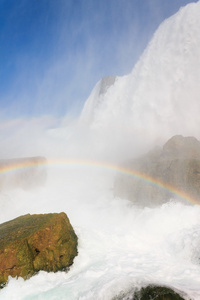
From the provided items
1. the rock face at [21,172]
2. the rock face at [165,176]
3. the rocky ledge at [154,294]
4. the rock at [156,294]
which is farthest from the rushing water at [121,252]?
the rock face at [21,172]

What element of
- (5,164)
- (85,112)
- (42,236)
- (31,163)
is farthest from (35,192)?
(85,112)

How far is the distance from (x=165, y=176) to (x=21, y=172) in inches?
900

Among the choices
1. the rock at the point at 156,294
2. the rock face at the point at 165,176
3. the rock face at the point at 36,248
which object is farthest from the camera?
the rock face at the point at 165,176

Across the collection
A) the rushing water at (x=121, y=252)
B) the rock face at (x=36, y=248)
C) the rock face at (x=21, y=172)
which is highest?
the rock face at (x=21, y=172)

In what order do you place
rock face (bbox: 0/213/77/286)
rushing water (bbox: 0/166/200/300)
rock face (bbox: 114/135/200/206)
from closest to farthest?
rushing water (bbox: 0/166/200/300)
rock face (bbox: 0/213/77/286)
rock face (bbox: 114/135/200/206)

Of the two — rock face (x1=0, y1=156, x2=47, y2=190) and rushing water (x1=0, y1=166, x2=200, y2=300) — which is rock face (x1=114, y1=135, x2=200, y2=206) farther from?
rock face (x1=0, y1=156, x2=47, y2=190)

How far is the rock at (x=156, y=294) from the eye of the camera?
5594 millimetres

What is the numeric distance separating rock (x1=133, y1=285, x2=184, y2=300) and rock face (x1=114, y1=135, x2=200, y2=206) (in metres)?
12.9

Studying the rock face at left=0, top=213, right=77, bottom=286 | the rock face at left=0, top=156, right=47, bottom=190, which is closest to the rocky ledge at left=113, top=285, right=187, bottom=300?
the rock face at left=0, top=213, right=77, bottom=286

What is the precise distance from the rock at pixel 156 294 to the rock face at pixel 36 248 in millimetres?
4394

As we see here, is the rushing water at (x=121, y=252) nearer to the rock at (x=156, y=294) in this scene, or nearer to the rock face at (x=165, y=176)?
the rock at (x=156, y=294)

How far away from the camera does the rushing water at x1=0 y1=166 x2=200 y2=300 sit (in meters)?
7.20

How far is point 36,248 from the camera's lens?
28.3ft

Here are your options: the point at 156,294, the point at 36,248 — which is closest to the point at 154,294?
the point at 156,294
